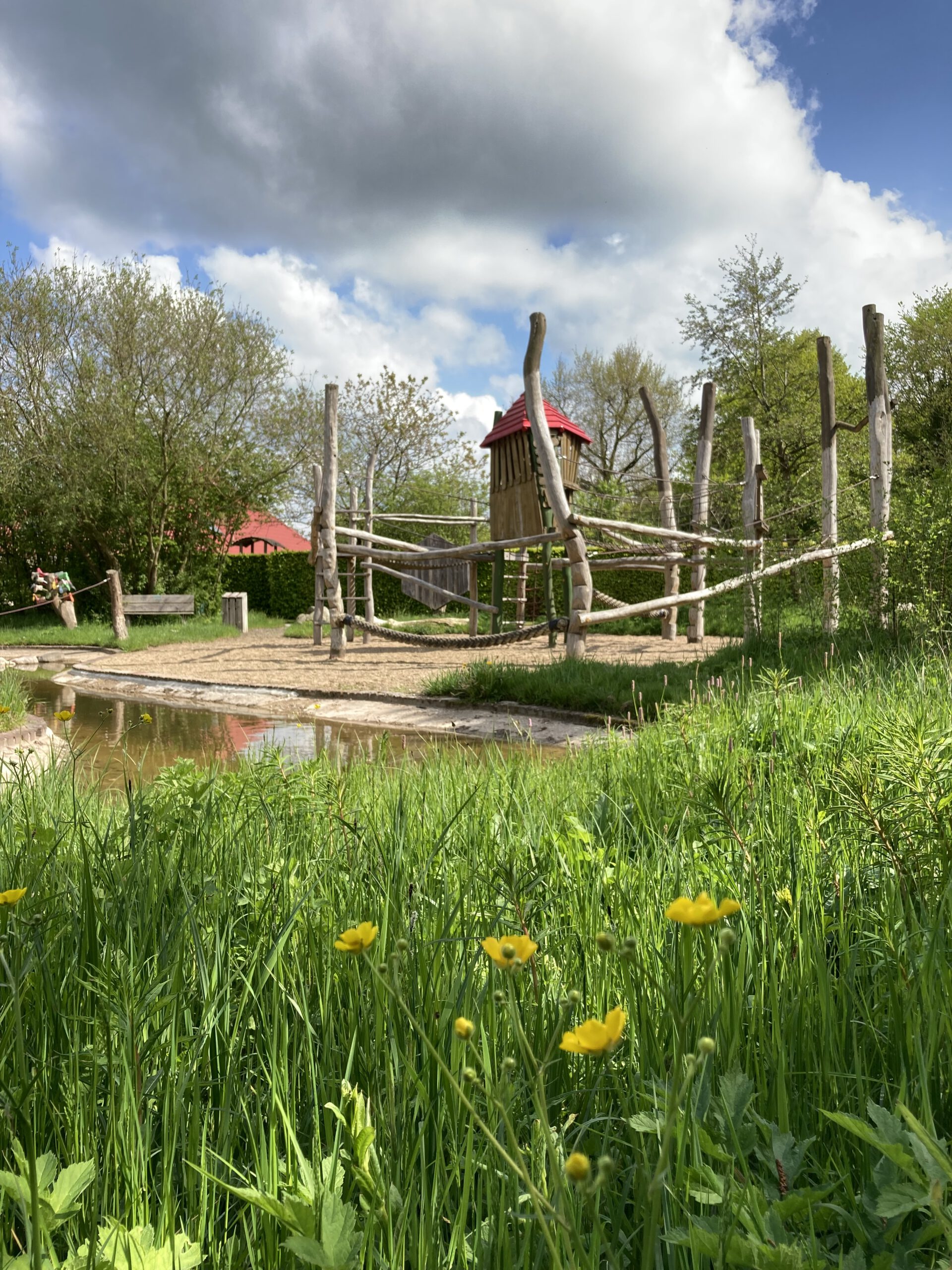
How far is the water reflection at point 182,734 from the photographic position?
5684 millimetres

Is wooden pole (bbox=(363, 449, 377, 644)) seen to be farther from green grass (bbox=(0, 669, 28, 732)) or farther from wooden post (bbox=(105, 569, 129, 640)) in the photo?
green grass (bbox=(0, 669, 28, 732))

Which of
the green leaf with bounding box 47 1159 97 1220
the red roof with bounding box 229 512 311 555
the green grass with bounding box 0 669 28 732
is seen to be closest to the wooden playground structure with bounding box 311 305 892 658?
the green grass with bounding box 0 669 28 732

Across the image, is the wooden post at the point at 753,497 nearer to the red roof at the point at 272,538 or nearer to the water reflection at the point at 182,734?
the water reflection at the point at 182,734

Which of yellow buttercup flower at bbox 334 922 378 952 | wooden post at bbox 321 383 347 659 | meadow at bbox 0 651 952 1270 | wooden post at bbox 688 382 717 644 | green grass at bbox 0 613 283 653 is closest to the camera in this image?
yellow buttercup flower at bbox 334 922 378 952

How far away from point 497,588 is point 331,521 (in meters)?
3.04

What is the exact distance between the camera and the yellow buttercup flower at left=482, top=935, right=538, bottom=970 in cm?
62

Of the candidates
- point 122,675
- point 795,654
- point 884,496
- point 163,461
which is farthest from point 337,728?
point 163,461

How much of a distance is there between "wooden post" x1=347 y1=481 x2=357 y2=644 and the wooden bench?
3.30 m

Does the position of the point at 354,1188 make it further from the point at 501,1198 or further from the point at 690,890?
the point at 690,890

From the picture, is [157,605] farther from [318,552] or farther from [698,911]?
[698,911]

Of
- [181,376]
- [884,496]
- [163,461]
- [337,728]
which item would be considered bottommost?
[337,728]

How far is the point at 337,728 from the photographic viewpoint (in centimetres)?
795

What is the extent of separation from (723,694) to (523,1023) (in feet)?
12.2

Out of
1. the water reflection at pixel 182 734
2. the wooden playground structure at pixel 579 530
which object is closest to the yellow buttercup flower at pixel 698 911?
the water reflection at pixel 182 734
